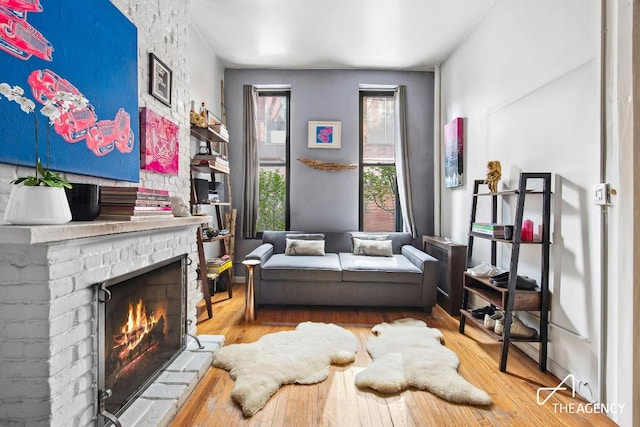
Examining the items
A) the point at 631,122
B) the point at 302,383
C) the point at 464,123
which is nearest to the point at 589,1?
the point at 631,122

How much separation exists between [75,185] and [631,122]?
8.54ft

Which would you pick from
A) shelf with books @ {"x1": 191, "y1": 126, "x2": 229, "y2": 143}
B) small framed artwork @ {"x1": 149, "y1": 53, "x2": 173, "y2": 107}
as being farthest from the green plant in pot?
shelf with books @ {"x1": 191, "y1": 126, "x2": 229, "y2": 143}

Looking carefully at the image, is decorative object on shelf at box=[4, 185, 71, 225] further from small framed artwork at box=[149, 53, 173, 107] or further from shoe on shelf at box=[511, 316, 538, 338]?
shoe on shelf at box=[511, 316, 538, 338]

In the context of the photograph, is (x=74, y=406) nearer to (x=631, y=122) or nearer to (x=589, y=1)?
(x=631, y=122)

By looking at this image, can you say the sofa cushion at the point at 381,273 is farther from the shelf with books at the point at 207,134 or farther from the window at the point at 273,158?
the shelf with books at the point at 207,134

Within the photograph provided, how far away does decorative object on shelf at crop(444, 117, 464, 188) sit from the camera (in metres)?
3.47

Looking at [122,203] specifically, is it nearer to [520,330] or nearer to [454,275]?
[520,330]

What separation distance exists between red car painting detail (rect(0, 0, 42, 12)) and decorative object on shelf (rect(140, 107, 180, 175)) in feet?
2.54

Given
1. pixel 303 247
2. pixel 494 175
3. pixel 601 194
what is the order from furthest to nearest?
pixel 303 247
pixel 494 175
pixel 601 194

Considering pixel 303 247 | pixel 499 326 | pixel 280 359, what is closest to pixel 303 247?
pixel 303 247

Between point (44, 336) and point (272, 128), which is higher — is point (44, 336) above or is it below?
below

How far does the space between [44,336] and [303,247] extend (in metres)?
2.82

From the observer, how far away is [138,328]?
1.64 metres

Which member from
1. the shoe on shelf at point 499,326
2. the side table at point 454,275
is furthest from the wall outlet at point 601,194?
the side table at point 454,275
